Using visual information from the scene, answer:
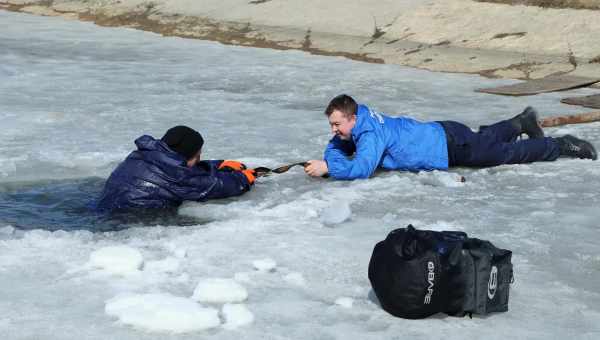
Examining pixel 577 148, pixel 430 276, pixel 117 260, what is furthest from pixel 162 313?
pixel 577 148

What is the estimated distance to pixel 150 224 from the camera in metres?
6.08

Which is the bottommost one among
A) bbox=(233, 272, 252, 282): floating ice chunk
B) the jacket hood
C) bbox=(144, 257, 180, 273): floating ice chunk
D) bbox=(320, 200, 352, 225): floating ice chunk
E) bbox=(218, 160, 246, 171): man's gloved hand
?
bbox=(144, 257, 180, 273): floating ice chunk

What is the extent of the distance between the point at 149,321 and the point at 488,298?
152 cm

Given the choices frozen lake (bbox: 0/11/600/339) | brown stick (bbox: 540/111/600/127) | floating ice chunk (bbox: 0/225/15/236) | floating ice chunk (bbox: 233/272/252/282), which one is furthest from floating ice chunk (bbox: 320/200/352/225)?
brown stick (bbox: 540/111/600/127)

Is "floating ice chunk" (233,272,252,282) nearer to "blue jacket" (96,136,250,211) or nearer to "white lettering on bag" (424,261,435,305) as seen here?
"white lettering on bag" (424,261,435,305)

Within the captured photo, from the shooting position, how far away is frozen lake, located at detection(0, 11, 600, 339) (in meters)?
4.35

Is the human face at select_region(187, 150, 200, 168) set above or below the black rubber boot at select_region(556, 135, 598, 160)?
below

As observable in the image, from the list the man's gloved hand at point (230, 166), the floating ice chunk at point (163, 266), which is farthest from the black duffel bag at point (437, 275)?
the man's gloved hand at point (230, 166)

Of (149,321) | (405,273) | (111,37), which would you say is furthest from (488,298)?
(111,37)

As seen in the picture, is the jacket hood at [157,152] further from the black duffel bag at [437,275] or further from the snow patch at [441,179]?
the black duffel bag at [437,275]

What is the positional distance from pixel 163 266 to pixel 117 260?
239 mm

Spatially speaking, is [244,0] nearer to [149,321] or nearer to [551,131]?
[551,131]

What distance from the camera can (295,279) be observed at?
486 centimetres

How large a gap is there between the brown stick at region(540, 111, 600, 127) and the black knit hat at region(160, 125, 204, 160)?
376cm
